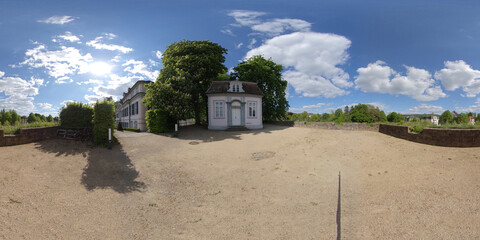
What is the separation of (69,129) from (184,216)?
10.9 metres

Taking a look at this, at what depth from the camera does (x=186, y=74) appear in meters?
22.8

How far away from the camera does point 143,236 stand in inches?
189

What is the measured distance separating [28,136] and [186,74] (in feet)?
47.0

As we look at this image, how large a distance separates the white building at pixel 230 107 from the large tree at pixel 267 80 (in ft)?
22.4

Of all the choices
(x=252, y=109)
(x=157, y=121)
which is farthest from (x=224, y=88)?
(x=157, y=121)

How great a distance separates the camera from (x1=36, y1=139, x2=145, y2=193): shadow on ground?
25.0 feet

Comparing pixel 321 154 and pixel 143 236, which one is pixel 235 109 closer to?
pixel 321 154

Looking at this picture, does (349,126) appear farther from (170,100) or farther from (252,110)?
(170,100)

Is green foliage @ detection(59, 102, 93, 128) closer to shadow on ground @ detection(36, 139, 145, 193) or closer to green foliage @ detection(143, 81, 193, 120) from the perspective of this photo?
shadow on ground @ detection(36, 139, 145, 193)

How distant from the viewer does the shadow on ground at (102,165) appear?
7617 mm

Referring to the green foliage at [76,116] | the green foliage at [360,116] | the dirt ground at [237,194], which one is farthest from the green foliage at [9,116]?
the green foliage at [360,116]

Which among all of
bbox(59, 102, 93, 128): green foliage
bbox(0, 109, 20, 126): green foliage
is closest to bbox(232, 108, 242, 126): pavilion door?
bbox(59, 102, 93, 128): green foliage

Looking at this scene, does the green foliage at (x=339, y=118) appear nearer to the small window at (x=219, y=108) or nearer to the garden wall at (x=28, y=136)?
the small window at (x=219, y=108)

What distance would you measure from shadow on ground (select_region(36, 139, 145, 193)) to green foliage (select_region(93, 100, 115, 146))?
52 centimetres
